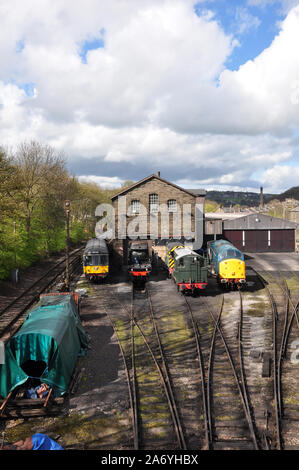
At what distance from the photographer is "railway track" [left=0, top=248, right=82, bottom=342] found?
1672 cm

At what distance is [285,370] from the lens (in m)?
12.1

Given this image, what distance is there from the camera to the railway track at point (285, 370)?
28.1 feet

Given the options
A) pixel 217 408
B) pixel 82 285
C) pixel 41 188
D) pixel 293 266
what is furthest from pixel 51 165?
pixel 217 408

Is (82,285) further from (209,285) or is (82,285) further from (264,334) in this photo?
(264,334)

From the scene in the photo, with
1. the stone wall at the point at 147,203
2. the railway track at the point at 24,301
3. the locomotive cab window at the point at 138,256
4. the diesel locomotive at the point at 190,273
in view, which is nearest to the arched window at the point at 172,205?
the stone wall at the point at 147,203

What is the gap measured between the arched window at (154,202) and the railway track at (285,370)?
655 inches

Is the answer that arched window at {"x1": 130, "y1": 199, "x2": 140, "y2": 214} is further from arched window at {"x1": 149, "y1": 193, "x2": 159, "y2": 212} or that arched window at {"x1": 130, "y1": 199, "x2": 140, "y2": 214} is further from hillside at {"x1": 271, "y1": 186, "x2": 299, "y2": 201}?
hillside at {"x1": 271, "y1": 186, "x2": 299, "y2": 201}

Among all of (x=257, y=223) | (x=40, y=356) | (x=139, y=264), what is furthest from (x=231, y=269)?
(x=257, y=223)

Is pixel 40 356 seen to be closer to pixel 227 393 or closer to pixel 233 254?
pixel 227 393

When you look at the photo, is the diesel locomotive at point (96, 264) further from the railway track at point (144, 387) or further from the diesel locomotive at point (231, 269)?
the diesel locomotive at point (231, 269)

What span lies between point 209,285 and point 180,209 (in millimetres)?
12947

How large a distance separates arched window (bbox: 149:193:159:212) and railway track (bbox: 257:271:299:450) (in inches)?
655

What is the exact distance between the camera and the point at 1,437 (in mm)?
8594

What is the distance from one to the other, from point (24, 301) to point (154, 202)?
1884cm
